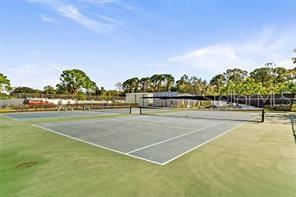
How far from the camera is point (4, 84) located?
34156 mm

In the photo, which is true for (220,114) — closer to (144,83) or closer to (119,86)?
(144,83)

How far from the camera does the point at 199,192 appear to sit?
3.47 m

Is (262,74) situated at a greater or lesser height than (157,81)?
greater

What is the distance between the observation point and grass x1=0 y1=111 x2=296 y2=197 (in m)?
3.53

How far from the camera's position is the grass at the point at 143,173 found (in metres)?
3.53

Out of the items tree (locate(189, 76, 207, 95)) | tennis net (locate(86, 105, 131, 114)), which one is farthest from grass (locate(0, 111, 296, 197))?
tree (locate(189, 76, 207, 95))

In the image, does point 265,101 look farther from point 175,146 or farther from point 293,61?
point 175,146

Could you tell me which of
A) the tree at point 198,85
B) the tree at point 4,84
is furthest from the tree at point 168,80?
the tree at point 4,84

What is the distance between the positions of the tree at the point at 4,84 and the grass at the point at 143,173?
32.6m

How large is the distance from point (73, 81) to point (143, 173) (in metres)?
50.7

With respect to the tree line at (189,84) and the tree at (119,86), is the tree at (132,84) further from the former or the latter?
the tree at (119,86)

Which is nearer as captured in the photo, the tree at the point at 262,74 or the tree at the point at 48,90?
the tree at the point at 48,90

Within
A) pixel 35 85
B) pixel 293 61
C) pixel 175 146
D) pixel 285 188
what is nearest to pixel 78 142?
pixel 175 146

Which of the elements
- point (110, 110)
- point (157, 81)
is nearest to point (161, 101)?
point (110, 110)
